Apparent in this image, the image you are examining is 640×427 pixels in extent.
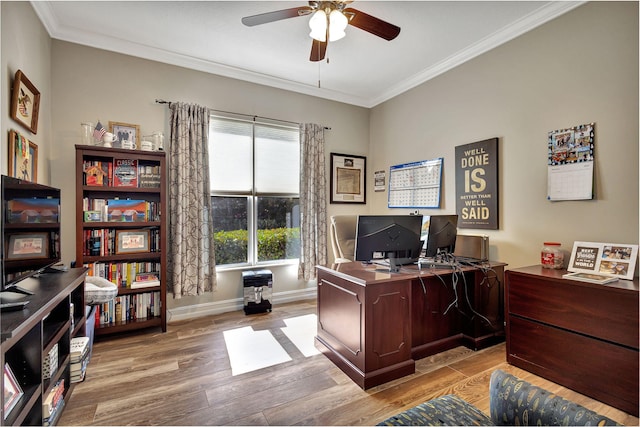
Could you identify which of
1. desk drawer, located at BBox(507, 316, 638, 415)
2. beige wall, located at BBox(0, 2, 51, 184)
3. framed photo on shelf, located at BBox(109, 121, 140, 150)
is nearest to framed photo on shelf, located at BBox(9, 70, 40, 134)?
beige wall, located at BBox(0, 2, 51, 184)

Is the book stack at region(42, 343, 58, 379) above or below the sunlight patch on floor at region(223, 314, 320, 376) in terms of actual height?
above

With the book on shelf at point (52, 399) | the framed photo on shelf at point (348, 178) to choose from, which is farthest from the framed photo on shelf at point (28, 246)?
the framed photo on shelf at point (348, 178)

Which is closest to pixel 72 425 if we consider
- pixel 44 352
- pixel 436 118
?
pixel 44 352

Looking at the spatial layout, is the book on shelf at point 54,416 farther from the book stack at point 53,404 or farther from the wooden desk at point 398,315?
the wooden desk at point 398,315

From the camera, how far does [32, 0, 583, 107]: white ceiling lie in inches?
97.3

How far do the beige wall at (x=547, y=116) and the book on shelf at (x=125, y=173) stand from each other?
337 centimetres

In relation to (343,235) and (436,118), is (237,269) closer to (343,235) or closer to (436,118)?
(343,235)

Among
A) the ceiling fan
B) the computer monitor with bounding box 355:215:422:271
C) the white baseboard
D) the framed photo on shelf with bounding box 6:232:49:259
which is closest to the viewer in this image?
the framed photo on shelf with bounding box 6:232:49:259

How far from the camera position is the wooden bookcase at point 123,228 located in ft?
8.87

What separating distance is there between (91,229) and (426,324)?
10.7 feet

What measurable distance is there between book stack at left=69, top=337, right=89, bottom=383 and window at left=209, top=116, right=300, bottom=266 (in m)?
1.64

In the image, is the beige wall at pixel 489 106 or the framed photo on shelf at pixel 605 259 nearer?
the framed photo on shelf at pixel 605 259

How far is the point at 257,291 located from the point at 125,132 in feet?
7.49

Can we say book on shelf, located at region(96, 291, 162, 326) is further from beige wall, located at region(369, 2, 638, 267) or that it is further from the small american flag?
beige wall, located at region(369, 2, 638, 267)
